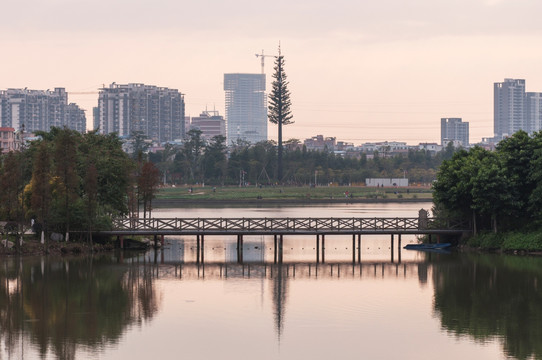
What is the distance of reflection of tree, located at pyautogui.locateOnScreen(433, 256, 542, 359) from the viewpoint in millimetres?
33906

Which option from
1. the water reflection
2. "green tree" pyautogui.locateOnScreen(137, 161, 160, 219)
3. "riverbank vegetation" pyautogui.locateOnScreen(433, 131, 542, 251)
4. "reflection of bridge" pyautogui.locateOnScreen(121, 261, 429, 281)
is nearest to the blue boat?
"riverbank vegetation" pyautogui.locateOnScreen(433, 131, 542, 251)

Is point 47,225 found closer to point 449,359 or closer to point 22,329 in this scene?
point 22,329

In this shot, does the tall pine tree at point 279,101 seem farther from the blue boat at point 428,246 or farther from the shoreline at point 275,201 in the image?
the blue boat at point 428,246

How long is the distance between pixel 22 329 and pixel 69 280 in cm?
1289

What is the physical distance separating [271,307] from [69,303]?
27.8ft

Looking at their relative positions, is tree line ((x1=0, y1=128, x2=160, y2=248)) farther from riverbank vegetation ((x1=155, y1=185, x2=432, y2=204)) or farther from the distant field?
the distant field

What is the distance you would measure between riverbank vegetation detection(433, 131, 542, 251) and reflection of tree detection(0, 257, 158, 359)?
72.7ft

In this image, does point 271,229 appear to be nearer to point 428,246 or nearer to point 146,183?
point 428,246

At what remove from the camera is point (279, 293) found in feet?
144

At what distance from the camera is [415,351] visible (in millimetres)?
31391

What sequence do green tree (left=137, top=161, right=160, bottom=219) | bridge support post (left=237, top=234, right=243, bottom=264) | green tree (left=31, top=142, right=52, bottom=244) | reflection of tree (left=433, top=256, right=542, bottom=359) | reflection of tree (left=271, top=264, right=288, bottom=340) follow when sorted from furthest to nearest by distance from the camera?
1. green tree (left=137, top=161, right=160, bottom=219)
2. bridge support post (left=237, top=234, right=243, bottom=264)
3. green tree (left=31, top=142, right=52, bottom=244)
4. reflection of tree (left=271, top=264, right=288, bottom=340)
5. reflection of tree (left=433, top=256, right=542, bottom=359)

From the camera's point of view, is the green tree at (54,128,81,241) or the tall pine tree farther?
the tall pine tree

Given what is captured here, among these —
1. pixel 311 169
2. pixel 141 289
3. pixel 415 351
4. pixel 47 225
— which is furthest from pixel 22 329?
pixel 311 169

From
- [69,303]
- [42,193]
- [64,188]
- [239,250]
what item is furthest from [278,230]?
[69,303]
